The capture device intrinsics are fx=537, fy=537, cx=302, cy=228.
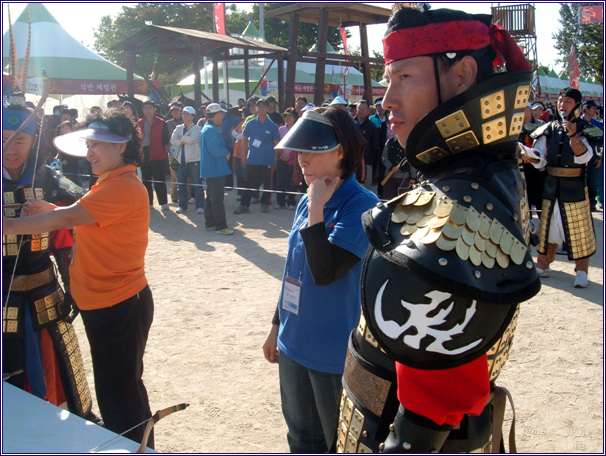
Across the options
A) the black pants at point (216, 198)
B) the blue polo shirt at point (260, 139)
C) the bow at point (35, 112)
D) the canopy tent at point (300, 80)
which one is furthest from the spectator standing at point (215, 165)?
the canopy tent at point (300, 80)

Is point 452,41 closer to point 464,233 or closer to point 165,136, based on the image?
point 464,233

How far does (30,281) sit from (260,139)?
22.1 ft

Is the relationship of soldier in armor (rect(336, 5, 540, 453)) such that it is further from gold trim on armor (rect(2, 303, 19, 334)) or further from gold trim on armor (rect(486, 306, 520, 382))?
gold trim on armor (rect(2, 303, 19, 334))

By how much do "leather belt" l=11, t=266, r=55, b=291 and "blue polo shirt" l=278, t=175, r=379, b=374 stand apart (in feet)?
4.83

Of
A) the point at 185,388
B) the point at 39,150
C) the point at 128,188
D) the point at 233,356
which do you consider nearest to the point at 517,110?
the point at 128,188

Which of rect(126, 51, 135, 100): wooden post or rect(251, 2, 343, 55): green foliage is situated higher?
rect(251, 2, 343, 55): green foliage

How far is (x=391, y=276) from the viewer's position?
1169 mm

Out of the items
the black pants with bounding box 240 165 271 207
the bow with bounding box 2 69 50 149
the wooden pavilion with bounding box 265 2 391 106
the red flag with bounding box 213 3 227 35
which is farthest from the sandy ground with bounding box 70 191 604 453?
the red flag with bounding box 213 3 227 35

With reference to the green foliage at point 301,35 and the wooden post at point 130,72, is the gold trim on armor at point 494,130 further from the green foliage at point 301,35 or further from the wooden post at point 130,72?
the green foliage at point 301,35

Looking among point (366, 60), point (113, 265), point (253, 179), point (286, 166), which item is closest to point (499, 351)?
point (113, 265)

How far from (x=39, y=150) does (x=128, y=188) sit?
2.27 feet

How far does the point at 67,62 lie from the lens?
46.2 ft

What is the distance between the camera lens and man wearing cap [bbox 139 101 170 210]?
9633mm

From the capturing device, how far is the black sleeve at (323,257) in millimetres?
2006
